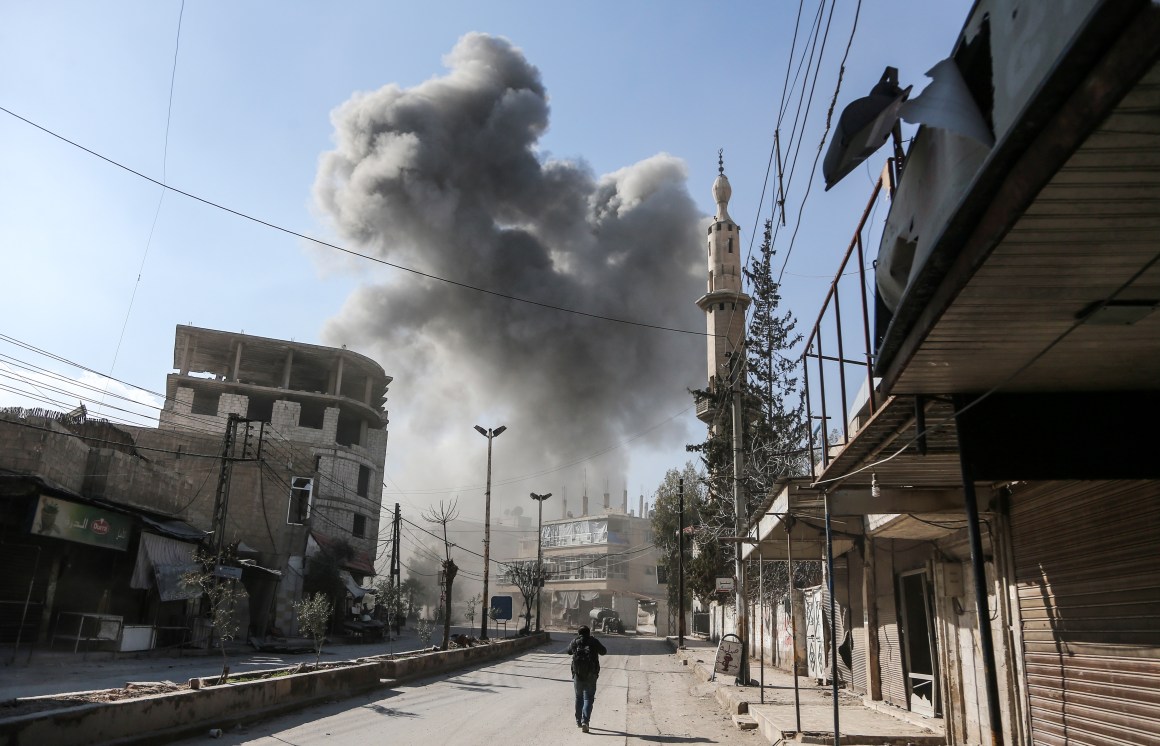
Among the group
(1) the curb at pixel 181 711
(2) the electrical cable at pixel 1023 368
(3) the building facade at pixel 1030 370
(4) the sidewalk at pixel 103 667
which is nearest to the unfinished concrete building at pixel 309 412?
(4) the sidewalk at pixel 103 667

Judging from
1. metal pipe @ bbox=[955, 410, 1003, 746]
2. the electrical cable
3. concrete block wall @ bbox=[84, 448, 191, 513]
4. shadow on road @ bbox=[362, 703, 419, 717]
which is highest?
concrete block wall @ bbox=[84, 448, 191, 513]

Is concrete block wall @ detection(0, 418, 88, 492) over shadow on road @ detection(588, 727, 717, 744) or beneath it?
over

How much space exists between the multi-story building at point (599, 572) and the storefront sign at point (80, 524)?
5140 centimetres

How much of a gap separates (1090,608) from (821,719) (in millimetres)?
5225

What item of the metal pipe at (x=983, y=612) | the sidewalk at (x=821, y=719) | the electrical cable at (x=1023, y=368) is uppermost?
the electrical cable at (x=1023, y=368)

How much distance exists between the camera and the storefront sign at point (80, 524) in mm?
19172

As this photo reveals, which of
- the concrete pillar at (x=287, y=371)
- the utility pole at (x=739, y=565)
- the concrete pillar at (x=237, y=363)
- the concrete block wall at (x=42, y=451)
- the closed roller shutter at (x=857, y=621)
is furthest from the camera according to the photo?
the concrete pillar at (x=287, y=371)

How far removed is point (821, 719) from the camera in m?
10.3

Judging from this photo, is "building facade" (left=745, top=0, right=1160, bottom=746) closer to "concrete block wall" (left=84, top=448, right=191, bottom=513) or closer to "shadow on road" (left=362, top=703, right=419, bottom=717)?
"shadow on road" (left=362, top=703, right=419, bottom=717)

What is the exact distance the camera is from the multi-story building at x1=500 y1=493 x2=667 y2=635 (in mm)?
74750

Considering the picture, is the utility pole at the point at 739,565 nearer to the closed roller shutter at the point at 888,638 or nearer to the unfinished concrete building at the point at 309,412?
the closed roller shutter at the point at 888,638

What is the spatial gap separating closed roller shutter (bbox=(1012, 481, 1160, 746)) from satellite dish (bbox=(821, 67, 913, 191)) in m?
3.14

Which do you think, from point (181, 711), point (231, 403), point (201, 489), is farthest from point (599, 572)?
point (181, 711)

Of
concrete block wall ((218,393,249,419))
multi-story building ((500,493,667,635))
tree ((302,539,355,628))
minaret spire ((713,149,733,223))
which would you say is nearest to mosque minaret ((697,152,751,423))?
minaret spire ((713,149,733,223))
